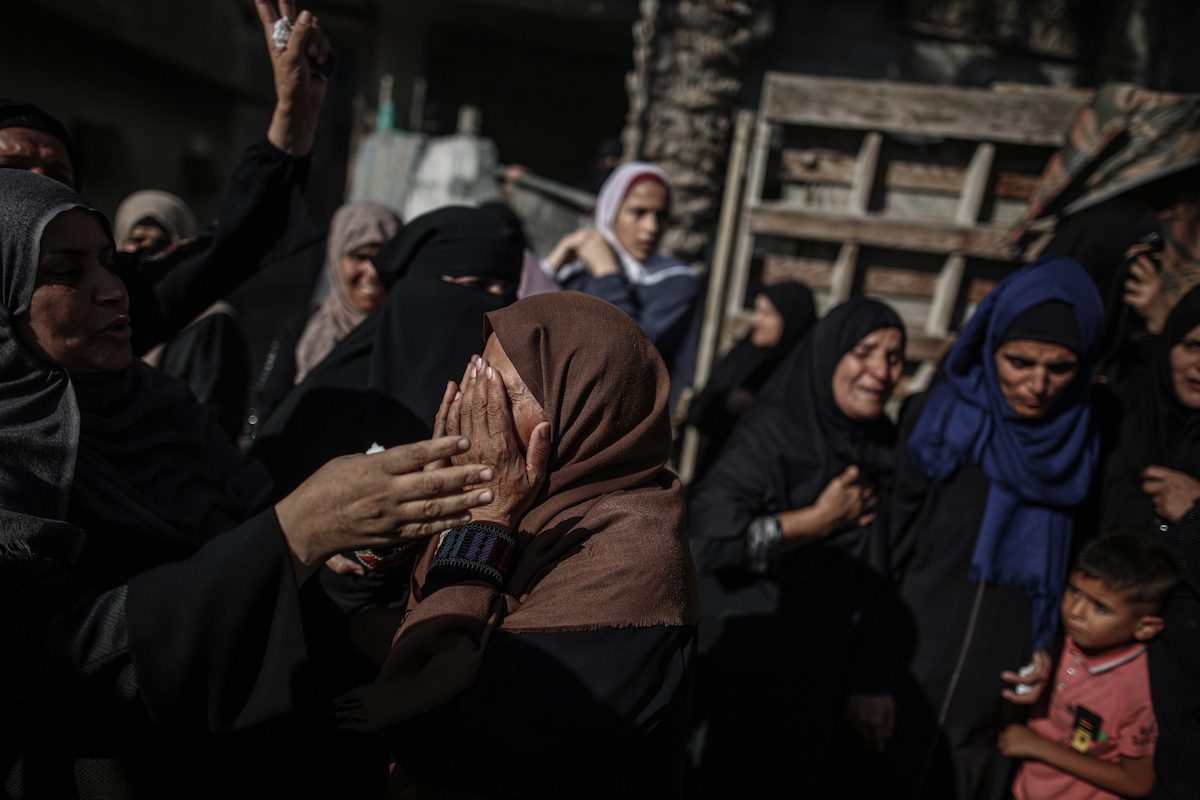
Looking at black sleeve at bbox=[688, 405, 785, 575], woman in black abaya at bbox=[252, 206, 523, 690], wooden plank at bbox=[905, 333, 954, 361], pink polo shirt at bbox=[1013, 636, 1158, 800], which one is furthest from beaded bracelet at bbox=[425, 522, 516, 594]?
wooden plank at bbox=[905, 333, 954, 361]

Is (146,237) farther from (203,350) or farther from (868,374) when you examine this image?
(868,374)

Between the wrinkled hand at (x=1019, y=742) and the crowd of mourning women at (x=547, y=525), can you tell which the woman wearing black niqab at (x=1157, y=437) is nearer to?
the crowd of mourning women at (x=547, y=525)

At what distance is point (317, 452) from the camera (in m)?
2.13

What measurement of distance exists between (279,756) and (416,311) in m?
1.26

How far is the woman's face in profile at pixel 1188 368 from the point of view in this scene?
2.31 metres

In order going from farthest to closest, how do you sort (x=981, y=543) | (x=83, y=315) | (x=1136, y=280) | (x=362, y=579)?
(x=1136, y=280) → (x=981, y=543) → (x=362, y=579) → (x=83, y=315)

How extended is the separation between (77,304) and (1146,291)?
367cm

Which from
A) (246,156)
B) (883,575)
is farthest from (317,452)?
(883,575)

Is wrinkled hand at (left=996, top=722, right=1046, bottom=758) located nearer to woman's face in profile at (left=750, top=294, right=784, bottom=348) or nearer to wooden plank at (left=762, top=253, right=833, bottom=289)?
woman's face in profile at (left=750, top=294, right=784, bottom=348)

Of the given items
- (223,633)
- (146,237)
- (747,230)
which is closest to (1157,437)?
(747,230)

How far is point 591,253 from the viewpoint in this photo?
3.51m

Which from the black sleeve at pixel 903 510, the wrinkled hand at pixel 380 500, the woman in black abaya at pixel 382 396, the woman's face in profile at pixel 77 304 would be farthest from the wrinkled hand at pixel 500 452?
the black sleeve at pixel 903 510

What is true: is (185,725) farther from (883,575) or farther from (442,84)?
(442,84)

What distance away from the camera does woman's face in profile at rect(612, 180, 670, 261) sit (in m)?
3.59
